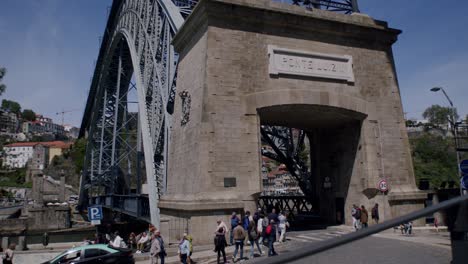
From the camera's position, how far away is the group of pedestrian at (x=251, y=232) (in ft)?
38.9

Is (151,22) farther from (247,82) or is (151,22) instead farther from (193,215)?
(193,215)

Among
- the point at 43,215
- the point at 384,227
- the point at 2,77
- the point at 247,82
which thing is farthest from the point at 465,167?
the point at 43,215

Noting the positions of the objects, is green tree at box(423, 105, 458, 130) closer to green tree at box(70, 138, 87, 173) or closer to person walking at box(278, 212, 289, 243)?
person walking at box(278, 212, 289, 243)

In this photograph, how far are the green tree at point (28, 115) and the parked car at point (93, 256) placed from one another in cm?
19115

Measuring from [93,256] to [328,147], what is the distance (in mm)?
13511

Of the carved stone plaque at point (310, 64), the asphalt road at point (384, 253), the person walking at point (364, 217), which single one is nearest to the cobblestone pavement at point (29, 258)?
the carved stone plaque at point (310, 64)

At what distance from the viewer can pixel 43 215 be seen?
52.1 m

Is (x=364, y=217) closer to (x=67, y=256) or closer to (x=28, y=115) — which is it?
(x=67, y=256)

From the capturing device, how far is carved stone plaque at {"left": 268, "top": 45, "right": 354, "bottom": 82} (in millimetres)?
16734

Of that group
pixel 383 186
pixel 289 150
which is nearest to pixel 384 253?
pixel 383 186

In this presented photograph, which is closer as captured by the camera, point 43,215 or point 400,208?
point 400,208

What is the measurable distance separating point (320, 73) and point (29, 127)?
603 ft

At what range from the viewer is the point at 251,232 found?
1271 centimetres

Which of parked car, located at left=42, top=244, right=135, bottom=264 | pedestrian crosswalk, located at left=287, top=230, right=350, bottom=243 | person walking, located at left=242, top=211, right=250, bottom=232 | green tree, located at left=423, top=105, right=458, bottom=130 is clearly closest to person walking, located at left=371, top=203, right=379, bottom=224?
pedestrian crosswalk, located at left=287, top=230, right=350, bottom=243
